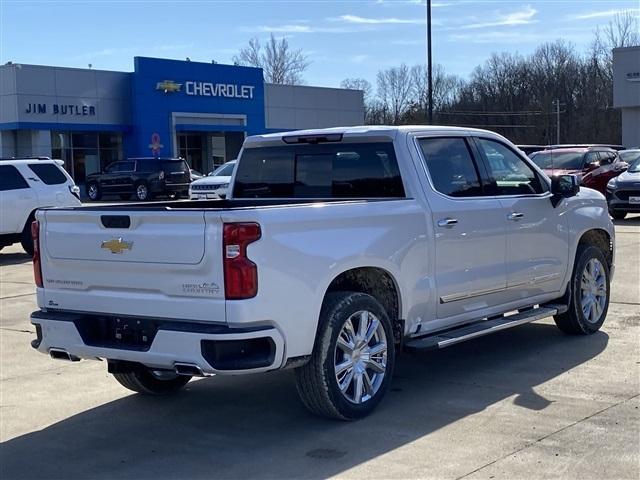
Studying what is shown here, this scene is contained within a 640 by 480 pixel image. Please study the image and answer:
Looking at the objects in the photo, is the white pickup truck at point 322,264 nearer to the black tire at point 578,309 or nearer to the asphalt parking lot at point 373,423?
the black tire at point 578,309

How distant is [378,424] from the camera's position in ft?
17.9

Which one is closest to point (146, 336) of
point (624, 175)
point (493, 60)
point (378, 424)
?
point (378, 424)

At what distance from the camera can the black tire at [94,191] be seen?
38031 millimetres

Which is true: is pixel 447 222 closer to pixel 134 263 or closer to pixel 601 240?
pixel 134 263

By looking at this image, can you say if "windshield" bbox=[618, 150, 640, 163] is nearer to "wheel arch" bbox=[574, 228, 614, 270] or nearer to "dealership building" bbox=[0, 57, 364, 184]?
"wheel arch" bbox=[574, 228, 614, 270]

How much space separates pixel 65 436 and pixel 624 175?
56.2ft

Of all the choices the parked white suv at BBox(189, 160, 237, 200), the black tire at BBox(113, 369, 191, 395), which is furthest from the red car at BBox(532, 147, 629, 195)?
the black tire at BBox(113, 369, 191, 395)

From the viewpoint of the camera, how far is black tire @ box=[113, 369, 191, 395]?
6219 millimetres

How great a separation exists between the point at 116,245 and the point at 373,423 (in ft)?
6.55

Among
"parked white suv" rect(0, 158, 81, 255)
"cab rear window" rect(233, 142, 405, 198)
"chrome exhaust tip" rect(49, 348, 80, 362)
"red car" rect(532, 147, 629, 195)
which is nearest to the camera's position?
"chrome exhaust tip" rect(49, 348, 80, 362)

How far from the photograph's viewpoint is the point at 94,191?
1505 inches

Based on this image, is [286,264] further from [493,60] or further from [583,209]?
[493,60]

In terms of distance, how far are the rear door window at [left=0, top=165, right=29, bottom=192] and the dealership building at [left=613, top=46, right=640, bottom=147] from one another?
125 ft

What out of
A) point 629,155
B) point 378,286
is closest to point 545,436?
point 378,286
